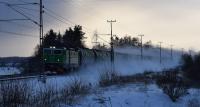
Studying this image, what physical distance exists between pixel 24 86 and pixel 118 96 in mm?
7508

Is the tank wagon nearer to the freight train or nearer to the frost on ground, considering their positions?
the freight train

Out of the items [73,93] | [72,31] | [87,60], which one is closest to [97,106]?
[73,93]

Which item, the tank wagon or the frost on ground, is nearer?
the frost on ground

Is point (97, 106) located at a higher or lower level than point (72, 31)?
lower

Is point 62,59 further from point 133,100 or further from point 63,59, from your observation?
point 133,100

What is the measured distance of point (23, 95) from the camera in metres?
15.3

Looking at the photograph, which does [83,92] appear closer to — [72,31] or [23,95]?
[23,95]

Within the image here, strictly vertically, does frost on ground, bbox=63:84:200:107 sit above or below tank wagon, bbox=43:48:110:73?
below

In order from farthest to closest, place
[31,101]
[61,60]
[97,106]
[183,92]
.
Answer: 1. [61,60]
2. [183,92]
3. [97,106]
4. [31,101]

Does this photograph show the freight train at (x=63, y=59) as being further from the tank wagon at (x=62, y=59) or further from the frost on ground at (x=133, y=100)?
the frost on ground at (x=133, y=100)

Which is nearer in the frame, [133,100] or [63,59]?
[133,100]

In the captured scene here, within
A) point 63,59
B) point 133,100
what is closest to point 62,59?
point 63,59

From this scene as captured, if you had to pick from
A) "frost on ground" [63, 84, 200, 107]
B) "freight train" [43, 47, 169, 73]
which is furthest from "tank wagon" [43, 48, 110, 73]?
"frost on ground" [63, 84, 200, 107]

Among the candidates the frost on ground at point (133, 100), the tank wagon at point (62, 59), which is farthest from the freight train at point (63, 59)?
the frost on ground at point (133, 100)
